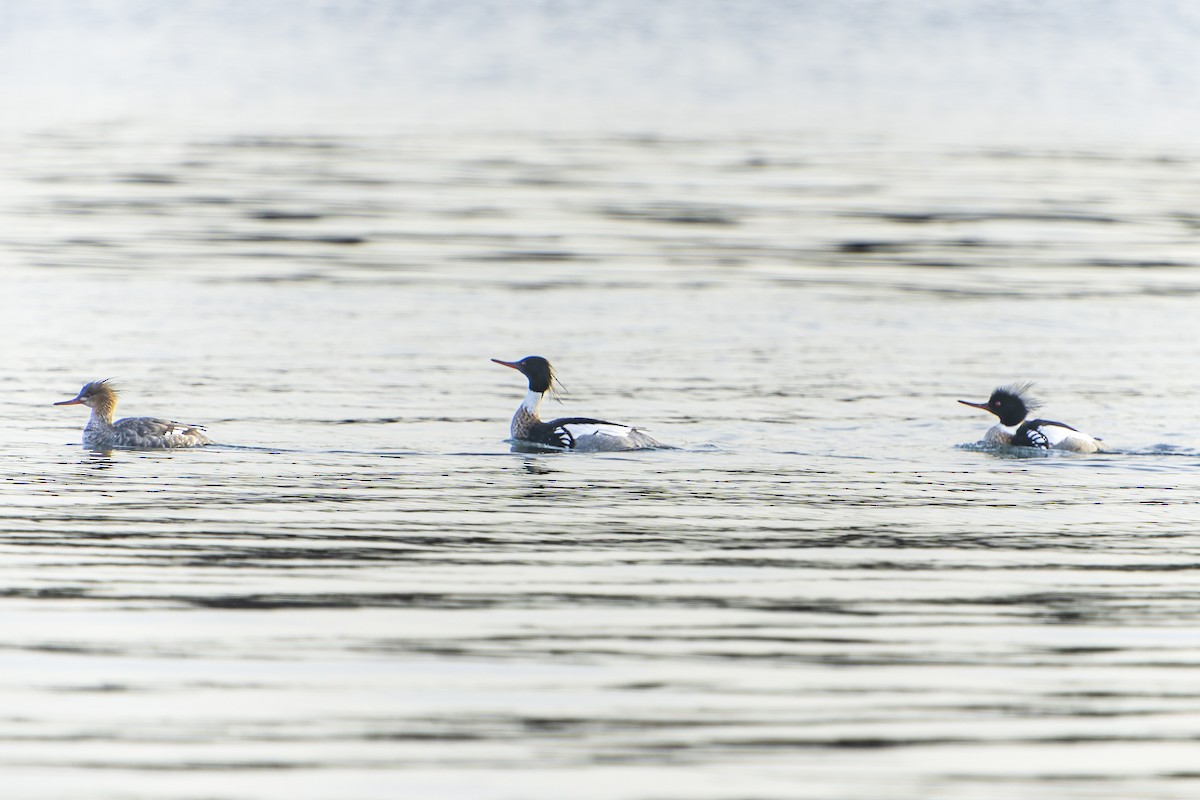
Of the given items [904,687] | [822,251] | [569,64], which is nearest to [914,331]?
[822,251]

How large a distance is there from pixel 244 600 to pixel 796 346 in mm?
10622

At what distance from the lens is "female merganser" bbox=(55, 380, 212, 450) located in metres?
14.5

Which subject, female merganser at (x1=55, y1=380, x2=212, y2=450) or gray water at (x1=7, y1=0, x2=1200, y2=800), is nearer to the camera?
gray water at (x1=7, y1=0, x2=1200, y2=800)

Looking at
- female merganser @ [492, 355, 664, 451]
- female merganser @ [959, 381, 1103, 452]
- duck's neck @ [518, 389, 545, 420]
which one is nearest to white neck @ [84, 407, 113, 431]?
female merganser @ [492, 355, 664, 451]

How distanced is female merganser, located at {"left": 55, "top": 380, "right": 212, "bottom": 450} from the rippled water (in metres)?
0.27

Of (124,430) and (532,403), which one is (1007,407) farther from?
(124,430)

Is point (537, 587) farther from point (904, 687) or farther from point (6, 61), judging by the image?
point (6, 61)

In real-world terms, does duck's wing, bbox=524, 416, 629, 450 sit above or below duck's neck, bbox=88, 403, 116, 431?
above

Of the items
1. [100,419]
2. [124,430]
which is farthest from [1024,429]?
[100,419]

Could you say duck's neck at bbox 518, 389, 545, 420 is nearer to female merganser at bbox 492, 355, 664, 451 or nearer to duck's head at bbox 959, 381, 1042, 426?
female merganser at bbox 492, 355, 664, 451

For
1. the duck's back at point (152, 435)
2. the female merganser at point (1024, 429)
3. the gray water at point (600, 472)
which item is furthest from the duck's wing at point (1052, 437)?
the duck's back at point (152, 435)

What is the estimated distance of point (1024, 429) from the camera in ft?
49.6

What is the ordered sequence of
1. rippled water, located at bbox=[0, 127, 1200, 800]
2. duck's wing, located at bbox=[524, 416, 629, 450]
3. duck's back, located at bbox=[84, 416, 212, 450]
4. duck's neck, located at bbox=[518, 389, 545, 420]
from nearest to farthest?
1. rippled water, located at bbox=[0, 127, 1200, 800]
2. duck's back, located at bbox=[84, 416, 212, 450]
3. duck's wing, located at bbox=[524, 416, 629, 450]
4. duck's neck, located at bbox=[518, 389, 545, 420]

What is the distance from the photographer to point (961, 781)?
7.10 m
